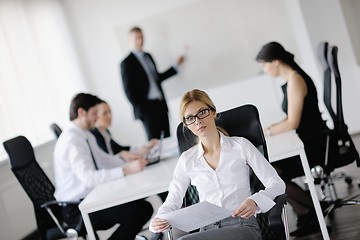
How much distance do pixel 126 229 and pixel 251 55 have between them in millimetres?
4024

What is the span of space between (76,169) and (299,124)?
1418 millimetres

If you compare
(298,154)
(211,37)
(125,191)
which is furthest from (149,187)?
(211,37)

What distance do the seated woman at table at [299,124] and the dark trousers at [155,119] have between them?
9.27 feet

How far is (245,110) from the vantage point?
3086 millimetres

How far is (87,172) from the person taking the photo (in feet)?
12.5

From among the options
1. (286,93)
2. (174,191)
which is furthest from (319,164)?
(174,191)

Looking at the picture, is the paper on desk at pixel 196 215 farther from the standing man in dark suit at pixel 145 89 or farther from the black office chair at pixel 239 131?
the standing man in dark suit at pixel 145 89

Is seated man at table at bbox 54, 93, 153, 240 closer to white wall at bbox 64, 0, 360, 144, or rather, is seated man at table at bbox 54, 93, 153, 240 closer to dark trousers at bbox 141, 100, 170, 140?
dark trousers at bbox 141, 100, 170, 140

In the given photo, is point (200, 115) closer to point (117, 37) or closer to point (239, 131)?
point (239, 131)

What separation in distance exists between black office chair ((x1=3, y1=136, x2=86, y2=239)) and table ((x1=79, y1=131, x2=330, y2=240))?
39 cm

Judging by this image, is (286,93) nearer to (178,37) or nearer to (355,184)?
(355,184)

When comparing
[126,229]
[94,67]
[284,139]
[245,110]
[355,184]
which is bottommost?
[355,184]

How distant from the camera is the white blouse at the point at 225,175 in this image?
2.74 meters

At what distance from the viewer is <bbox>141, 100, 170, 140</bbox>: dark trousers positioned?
22.2 ft
